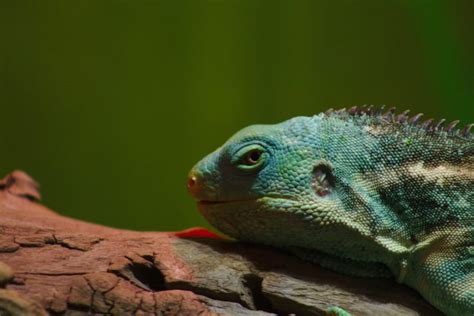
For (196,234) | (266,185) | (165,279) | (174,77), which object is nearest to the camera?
(165,279)

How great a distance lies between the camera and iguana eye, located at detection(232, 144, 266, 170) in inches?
116

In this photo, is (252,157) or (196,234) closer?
(252,157)

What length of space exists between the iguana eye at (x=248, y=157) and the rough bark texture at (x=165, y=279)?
0.53m

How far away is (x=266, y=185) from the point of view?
2.92 metres

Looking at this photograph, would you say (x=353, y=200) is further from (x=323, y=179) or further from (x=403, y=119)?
(x=403, y=119)

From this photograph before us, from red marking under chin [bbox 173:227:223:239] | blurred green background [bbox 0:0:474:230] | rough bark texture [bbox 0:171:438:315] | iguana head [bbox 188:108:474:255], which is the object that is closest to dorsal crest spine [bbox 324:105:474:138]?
iguana head [bbox 188:108:474:255]

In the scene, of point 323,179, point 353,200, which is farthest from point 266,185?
point 353,200

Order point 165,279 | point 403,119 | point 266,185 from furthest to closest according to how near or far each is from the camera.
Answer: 1. point 403,119
2. point 266,185
3. point 165,279

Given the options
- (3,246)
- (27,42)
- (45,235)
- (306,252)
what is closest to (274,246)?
(306,252)

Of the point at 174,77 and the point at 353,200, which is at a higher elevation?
the point at 174,77

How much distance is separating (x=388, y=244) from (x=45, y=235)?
202cm

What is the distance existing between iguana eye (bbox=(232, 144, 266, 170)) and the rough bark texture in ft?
1.73

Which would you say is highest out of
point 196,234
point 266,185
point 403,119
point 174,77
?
point 174,77

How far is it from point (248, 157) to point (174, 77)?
9.98 ft
